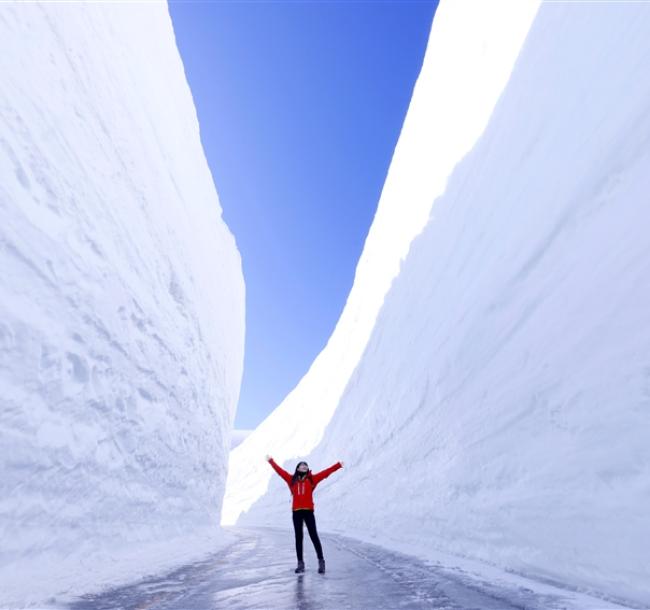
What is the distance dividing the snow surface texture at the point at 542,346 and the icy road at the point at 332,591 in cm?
84

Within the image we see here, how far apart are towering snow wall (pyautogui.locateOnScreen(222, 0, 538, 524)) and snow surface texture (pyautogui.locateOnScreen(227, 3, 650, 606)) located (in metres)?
3.16

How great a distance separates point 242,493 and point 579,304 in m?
38.1

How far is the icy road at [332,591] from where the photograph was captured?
16.5ft

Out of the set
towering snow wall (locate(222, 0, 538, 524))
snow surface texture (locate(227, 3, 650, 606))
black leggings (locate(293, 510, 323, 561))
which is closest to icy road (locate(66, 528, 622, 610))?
black leggings (locate(293, 510, 323, 561))

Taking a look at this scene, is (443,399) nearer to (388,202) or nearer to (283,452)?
(388,202)

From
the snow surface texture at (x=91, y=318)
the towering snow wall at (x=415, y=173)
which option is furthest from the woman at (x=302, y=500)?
the towering snow wall at (x=415, y=173)

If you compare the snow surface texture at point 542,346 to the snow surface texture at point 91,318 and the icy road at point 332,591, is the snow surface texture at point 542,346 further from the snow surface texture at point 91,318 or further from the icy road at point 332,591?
the snow surface texture at point 91,318

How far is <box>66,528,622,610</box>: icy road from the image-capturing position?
504 centimetres

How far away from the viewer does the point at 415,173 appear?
30422mm

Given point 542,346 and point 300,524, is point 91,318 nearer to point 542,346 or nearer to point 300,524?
point 300,524

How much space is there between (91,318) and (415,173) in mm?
24607

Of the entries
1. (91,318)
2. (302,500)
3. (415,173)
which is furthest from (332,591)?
(415,173)

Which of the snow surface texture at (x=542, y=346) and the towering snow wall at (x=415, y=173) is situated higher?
the towering snow wall at (x=415, y=173)

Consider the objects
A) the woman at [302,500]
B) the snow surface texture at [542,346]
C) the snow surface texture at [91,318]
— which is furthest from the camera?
the woman at [302,500]
